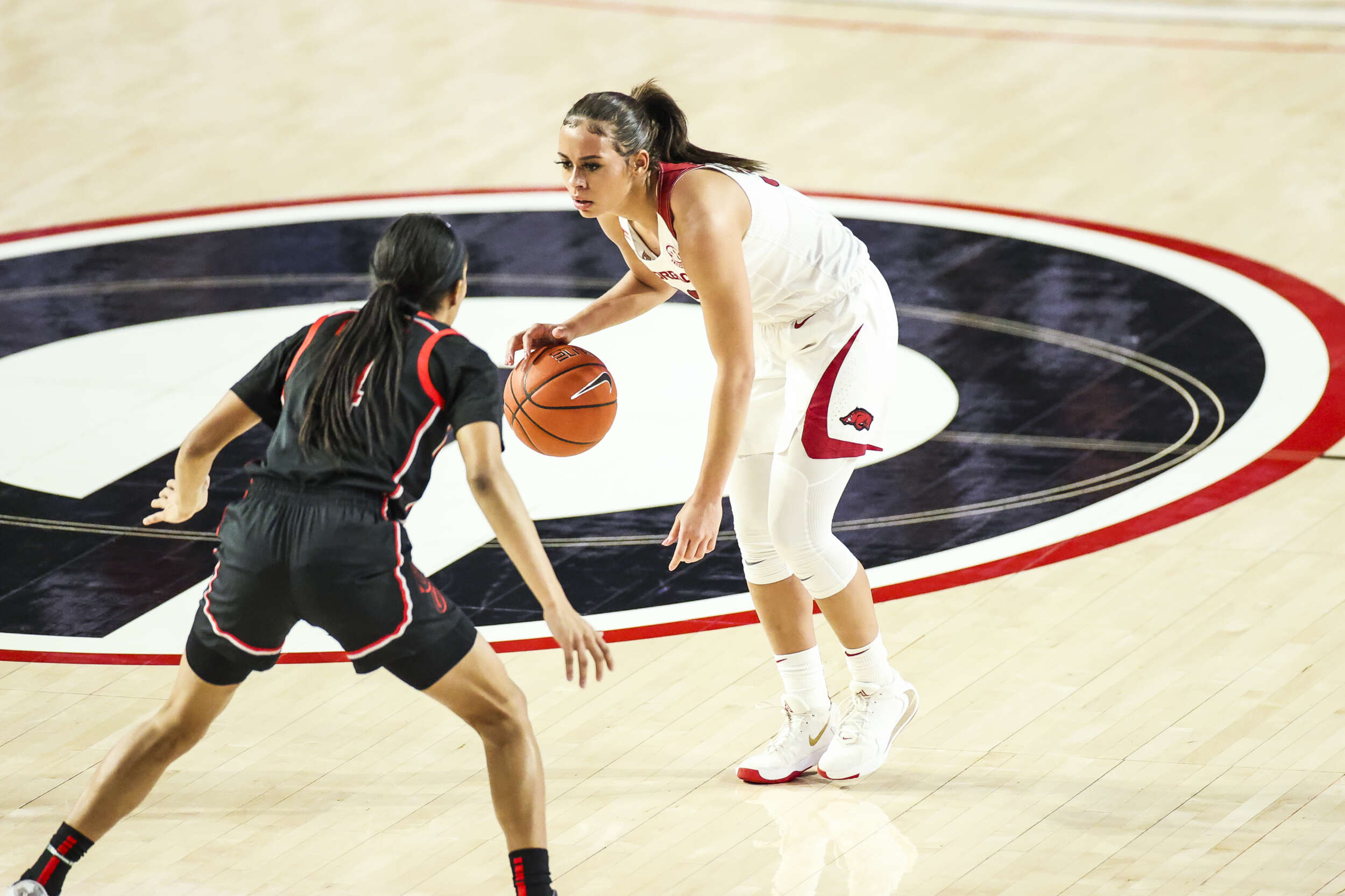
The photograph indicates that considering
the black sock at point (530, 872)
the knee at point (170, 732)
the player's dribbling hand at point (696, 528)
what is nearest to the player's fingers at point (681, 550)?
the player's dribbling hand at point (696, 528)

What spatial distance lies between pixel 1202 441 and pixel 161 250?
5.48 m

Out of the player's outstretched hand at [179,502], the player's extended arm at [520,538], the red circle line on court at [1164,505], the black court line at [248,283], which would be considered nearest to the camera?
the player's extended arm at [520,538]

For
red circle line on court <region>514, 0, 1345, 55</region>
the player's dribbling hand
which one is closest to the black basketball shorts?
the player's dribbling hand

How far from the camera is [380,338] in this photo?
393 cm

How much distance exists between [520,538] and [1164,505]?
3.56 metres

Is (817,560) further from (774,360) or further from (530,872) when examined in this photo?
(530,872)

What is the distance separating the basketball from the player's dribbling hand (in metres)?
0.69

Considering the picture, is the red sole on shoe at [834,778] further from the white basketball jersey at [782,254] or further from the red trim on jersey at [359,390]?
the red trim on jersey at [359,390]

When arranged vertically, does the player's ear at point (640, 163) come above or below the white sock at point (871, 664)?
above

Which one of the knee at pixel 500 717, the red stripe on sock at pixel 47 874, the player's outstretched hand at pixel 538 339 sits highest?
the player's outstretched hand at pixel 538 339

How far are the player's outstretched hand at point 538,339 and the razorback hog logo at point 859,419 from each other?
0.77 m

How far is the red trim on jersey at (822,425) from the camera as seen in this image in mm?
4793

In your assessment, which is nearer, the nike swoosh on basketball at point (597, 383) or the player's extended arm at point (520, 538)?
the player's extended arm at point (520, 538)

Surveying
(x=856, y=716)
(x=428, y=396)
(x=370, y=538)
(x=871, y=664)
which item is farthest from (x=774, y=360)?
(x=370, y=538)
